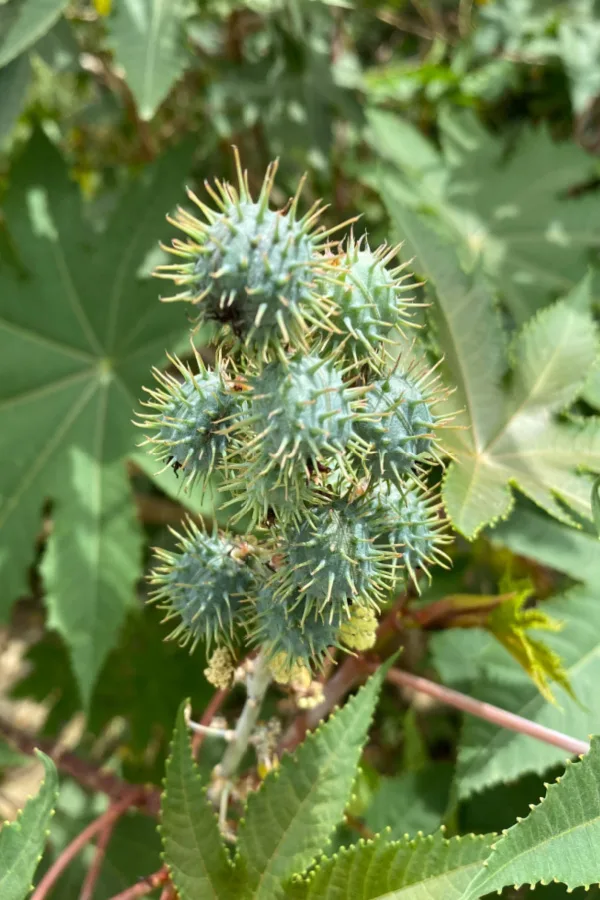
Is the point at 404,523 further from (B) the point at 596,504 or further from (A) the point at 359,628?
(B) the point at 596,504

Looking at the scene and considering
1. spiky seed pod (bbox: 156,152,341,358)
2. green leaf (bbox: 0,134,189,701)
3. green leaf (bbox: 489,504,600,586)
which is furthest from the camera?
green leaf (bbox: 0,134,189,701)

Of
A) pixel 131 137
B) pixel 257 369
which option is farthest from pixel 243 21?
pixel 257 369

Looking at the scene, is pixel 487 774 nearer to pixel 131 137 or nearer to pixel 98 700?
pixel 98 700

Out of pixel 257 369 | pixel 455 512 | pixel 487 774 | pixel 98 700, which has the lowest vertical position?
pixel 98 700

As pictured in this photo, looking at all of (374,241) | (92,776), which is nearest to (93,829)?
(92,776)

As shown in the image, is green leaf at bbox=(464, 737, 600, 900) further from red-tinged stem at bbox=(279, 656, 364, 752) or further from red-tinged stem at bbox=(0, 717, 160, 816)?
red-tinged stem at bbox=(0, 717, 160, 816)

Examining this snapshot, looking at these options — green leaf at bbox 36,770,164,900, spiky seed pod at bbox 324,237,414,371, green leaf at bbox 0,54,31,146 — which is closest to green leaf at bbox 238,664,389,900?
spiky seed pod at bbox 324,237,414,371

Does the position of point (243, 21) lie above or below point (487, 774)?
above
